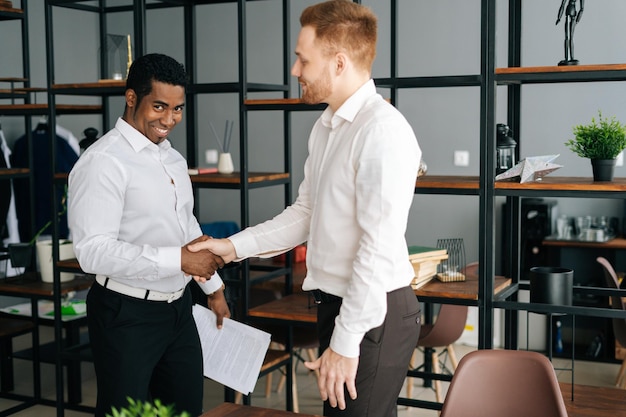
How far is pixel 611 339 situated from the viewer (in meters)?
5.59

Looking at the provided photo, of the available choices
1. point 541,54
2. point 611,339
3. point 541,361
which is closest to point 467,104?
point 541,54

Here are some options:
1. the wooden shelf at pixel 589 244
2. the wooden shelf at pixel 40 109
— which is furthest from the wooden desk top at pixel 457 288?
the wooden shelf at pixel 589 244

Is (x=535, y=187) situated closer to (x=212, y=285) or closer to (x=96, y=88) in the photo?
(x=212, y=285)

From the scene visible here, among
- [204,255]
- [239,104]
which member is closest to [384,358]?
[204,255]

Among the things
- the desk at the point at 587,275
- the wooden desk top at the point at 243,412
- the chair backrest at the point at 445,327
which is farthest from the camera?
the desk at the point at 587,275

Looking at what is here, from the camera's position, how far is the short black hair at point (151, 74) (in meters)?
2.58

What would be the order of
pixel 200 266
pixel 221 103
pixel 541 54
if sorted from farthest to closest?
1. pixel 221 103
2. pixel 541 54
3. pixel 200 266

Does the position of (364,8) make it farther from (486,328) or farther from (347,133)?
(486,328)

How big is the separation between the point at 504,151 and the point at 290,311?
44.0 inches

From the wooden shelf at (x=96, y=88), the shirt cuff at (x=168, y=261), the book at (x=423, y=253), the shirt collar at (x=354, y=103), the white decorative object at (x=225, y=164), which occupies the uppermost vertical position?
the wooden shelf at (x=96, y=88)

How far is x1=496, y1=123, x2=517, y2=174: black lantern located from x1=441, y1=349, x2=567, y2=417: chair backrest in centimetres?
109

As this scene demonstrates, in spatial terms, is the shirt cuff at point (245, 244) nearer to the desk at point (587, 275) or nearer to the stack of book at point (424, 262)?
the stack of book at point (424, 262)

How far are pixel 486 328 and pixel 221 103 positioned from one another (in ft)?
15.6

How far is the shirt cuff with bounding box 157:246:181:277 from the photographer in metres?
2.49
